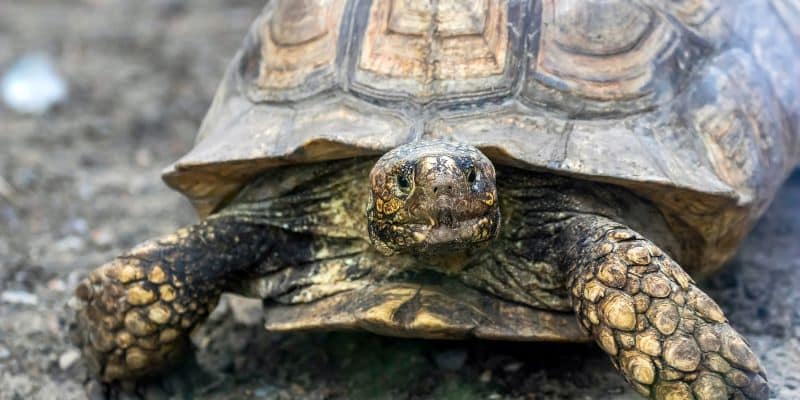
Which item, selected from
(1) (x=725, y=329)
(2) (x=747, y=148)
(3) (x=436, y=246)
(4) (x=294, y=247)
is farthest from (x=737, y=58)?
(4) (x=294, y=247)

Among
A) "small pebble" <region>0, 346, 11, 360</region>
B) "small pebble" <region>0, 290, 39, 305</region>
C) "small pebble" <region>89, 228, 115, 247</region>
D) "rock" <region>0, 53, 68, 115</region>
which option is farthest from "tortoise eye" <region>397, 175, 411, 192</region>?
"rock" <region>0, 53, 68, 115</region>

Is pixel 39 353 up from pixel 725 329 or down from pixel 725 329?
down

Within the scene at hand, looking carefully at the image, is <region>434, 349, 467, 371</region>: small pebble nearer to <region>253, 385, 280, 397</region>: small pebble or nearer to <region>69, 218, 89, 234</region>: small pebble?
<region>253, 385, 280, 397</region>: small pebble

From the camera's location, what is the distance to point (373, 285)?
3.15 meters

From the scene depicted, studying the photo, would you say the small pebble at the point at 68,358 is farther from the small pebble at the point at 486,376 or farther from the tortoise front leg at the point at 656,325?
the tortoise front leg at the point at 656,325

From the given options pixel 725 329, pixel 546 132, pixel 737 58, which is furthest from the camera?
pixel 737 58

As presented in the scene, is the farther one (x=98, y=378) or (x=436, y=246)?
(x=98, y=378)

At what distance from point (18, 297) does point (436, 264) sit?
1.88 m

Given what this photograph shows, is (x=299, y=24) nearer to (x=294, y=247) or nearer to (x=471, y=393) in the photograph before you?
(x=294, y=247)

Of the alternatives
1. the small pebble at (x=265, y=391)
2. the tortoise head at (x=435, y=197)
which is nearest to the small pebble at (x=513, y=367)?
the tortoise head at (x=435, y=197)

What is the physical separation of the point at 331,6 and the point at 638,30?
3.40 ft

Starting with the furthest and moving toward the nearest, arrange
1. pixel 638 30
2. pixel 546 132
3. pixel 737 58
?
pixel 737 58, pixel 638 30, pixel 546 132

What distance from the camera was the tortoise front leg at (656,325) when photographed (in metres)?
2.61

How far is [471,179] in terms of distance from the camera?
2.70 metres
